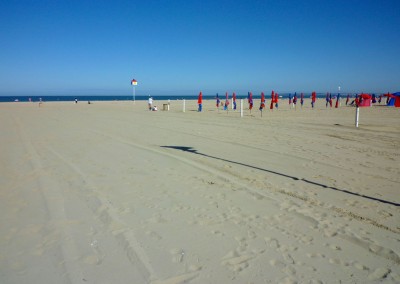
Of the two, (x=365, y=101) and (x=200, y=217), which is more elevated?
(x=365, y=101)

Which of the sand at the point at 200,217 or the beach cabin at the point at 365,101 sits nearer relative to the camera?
the sand at the point at 200,217

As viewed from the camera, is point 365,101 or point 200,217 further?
point 365,101

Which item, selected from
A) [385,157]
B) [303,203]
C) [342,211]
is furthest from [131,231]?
[385,157]

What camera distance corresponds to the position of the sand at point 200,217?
3.37 metres

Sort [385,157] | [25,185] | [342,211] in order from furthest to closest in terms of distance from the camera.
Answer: [385,157] → [25,185] → [342,211]

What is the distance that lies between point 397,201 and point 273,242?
3.05m

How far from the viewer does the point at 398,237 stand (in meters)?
4.09

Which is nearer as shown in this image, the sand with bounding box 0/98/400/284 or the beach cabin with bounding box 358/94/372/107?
the sand with bounding box 0/98/400/284

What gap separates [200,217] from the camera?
472 cm

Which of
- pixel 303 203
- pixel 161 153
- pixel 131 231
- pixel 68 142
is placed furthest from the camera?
pixel 68 142

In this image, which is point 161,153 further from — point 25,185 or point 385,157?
point 385,157

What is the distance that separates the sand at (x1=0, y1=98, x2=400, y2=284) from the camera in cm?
337

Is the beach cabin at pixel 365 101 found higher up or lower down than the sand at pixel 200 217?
higher up

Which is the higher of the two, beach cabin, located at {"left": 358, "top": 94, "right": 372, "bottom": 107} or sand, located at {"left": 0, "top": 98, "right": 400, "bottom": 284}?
beach cabin, located at {"left": 358, "top": 94, "right": 372, "bottom": 107}
